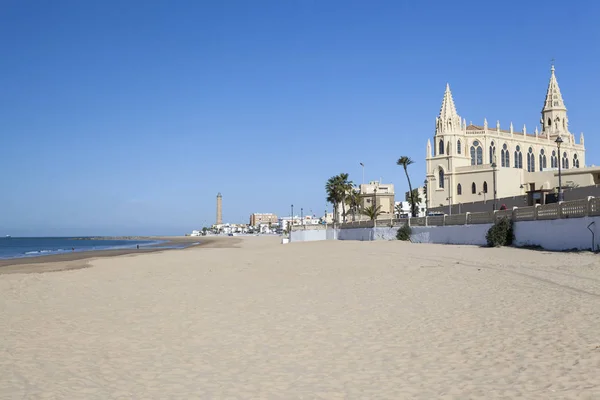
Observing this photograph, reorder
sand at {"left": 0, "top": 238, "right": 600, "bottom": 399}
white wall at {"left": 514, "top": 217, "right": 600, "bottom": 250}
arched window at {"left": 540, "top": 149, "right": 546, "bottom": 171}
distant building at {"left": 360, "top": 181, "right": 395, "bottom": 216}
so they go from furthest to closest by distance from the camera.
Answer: distant building at {"left": 360, "top": 181, "right": 395, "bottom": 216}, arched window at {"left": 540, "top": 149, "right": 546, "bottom": 171}, white wall at {"left": 514, "top": 217, "right": 600, "bottom": 250}, sand at {"left": 0, "top": 238, "right": 600, "bottom": 399}

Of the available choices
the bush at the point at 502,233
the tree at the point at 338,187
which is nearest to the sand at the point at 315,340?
the bush at the point at 502,233

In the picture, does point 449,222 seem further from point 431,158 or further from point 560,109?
point 560,109

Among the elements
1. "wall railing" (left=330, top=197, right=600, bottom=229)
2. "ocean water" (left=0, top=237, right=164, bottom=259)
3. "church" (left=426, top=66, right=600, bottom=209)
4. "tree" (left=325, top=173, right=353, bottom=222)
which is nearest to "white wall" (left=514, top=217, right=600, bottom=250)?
"wall railing" (left=330, top=197, right=600, bottom=229)

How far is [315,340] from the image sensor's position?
8414 millimetres

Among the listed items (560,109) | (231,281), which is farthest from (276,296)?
(560,109)

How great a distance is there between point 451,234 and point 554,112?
89.3 metres

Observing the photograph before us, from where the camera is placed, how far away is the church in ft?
244

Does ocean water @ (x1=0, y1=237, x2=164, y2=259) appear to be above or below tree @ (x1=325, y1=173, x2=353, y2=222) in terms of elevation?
below

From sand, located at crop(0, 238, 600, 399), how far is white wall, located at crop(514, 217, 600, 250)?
530 centimetres

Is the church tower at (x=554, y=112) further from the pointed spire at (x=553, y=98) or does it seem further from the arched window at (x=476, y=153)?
the arched window at (x=476, y=153)

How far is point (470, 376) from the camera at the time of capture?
6.28 m

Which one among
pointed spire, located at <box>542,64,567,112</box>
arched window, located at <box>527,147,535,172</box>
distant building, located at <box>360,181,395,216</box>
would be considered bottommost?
distant building, located at <box>360,181,395,216</box>

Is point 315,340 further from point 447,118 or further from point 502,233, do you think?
point 447,118

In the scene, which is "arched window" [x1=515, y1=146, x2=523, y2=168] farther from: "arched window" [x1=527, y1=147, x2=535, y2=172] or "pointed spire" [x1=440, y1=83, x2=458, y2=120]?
"pointed spire" [x1=440, y1=83, x2=458, y2=120]
